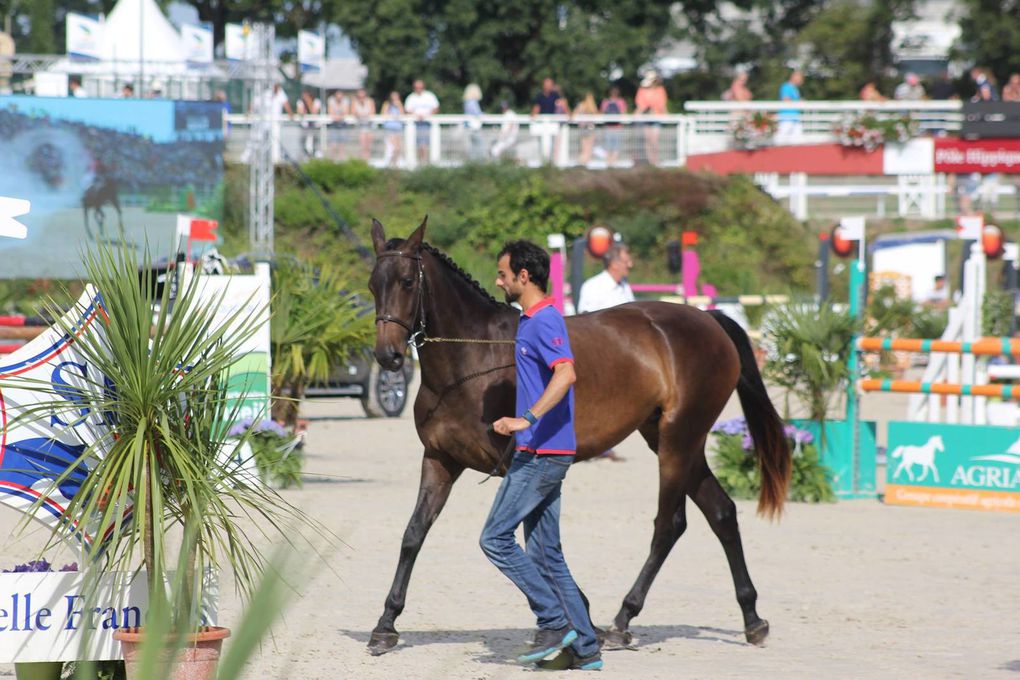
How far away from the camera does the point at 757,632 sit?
7246 mm

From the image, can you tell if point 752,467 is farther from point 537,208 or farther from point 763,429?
point 537,208

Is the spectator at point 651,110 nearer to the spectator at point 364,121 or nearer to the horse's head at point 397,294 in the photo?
the spectator at point 364,121

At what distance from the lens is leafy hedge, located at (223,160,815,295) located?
32.7 metres

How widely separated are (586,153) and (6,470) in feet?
93.6

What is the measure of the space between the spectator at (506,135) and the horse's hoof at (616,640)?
2669cm

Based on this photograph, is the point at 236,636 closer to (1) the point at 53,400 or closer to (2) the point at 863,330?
(1) the point at 53,400

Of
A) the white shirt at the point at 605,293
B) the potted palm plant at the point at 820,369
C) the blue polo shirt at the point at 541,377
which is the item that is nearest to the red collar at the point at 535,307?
the blue polo shirt at the point at 541,377

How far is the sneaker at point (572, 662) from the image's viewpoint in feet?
21.6

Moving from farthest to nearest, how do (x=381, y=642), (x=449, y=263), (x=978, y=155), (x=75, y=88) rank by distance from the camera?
(x=978, y=155), (x=75, y=88), (x=449, y=263), (x=381, y=642)

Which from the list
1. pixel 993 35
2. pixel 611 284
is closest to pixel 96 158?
pixel 611 284

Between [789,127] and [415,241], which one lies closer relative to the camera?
[415,241]

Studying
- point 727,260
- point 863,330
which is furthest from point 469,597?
point 727,260

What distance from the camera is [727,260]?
106 feet

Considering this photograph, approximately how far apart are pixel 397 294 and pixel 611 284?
23.0 ft
